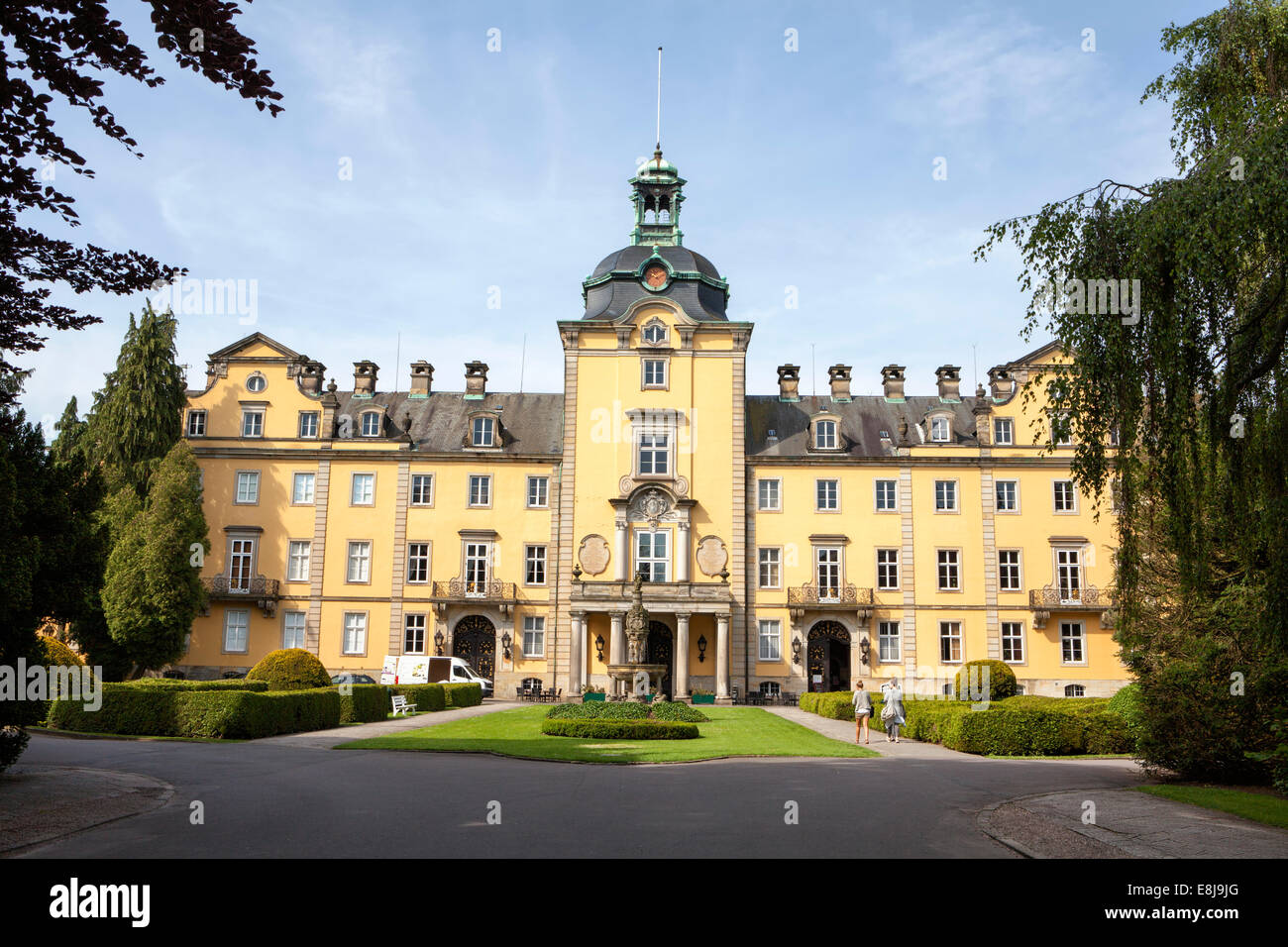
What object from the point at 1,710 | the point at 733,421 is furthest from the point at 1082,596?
the point at 1,710

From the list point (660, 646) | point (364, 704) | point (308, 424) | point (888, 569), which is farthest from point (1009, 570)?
point (308, 424)

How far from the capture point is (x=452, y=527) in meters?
44.2

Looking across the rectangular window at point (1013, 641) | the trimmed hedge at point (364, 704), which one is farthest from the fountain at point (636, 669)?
the rectangular window at point (1013, 641)

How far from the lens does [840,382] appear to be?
48.1m

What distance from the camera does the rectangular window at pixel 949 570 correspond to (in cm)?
4347

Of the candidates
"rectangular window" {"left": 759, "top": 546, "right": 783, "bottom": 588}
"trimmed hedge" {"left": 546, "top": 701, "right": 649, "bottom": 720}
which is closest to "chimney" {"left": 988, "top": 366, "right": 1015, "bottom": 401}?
"rectangular window" {"left": 759, "top": 546, "right": 783, "bottom": 588}

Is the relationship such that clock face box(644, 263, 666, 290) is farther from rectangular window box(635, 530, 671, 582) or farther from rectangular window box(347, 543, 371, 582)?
rectangular window box(347, 543, 371, 582)

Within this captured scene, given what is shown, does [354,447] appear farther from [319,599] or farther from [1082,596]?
[1082,596]

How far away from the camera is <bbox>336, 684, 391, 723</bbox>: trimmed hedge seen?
26.9 metres

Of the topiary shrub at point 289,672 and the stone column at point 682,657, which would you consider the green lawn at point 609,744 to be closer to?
the topiary shrub at point 289,672

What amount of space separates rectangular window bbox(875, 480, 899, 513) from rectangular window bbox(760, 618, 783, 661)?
22.7 feet

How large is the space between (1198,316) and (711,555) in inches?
1264

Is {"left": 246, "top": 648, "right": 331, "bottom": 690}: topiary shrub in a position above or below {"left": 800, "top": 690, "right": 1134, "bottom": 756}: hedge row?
above

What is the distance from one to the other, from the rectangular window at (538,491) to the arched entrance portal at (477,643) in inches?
221
